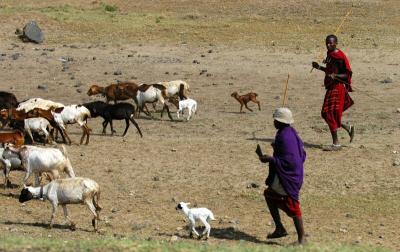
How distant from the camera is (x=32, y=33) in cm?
3316

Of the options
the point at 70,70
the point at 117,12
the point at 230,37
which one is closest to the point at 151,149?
the point at 70,70

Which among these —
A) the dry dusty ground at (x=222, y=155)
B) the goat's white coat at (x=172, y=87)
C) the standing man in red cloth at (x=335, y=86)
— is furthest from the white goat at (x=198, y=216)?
the goat's white coat at (x=172, y=87)

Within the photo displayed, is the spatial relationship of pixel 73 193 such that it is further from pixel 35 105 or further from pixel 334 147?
pixel 35 105

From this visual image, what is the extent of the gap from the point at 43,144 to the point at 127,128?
85.6 inches

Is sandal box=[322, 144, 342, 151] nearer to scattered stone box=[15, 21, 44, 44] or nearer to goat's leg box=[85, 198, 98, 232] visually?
goat's leg box=[85, 198, 98, 232]

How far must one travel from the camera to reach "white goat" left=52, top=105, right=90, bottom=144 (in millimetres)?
18125

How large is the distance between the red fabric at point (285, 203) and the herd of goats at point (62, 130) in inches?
32.8

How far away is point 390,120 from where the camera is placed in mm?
21172

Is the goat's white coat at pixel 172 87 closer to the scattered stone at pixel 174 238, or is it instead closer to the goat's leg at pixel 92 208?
the goat's leg at pixel 92 208

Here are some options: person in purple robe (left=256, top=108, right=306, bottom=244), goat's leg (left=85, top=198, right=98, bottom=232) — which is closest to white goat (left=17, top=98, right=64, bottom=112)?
goat's leg (left=85, top=198, right=98, bottom=232)

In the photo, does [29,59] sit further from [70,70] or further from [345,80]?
[345,80]

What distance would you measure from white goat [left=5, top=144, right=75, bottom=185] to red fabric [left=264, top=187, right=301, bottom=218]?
11.6 ft

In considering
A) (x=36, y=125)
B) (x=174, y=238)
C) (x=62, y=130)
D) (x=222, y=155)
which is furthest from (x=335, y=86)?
(x=174, y=238)

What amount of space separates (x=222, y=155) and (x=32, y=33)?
1760 cm
